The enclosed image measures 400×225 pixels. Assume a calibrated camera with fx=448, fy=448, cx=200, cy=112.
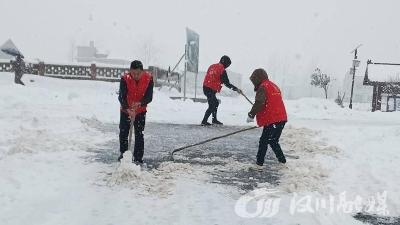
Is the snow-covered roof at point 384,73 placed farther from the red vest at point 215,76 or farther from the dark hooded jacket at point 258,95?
the dark hooded jacket at point 258,95

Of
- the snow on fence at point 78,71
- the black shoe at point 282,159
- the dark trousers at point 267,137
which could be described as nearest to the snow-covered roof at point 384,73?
the snow on fence at point 78,71

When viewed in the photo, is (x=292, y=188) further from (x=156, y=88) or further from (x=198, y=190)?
(x=156, y=88)

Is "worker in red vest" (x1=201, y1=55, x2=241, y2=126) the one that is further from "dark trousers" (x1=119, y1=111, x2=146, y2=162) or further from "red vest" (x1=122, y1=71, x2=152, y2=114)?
"red vest" (x1=122, y1=71, x2=152, y2=114)

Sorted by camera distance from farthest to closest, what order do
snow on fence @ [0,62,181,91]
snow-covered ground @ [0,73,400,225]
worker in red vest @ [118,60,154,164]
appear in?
1. snow on fence @ [0,62,181,91]
2. worker in red vest @ [118,60,154,164]
3. snow-covered ground @ [0,73,400,225]

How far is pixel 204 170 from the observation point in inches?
269

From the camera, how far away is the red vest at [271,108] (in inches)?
272

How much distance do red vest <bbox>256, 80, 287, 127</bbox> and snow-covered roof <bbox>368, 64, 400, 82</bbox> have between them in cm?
2579

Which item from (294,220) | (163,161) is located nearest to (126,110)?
(163,161)

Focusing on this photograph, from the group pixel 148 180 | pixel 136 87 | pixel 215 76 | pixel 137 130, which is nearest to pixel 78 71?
pixel 215 76

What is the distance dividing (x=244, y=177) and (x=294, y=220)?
1.97 metres

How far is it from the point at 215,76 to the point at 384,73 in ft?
74.0

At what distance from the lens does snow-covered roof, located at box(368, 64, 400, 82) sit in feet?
99.7

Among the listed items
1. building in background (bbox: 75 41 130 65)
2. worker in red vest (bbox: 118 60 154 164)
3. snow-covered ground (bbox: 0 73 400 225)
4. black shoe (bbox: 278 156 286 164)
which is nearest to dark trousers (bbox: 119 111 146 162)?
worker in red vest (bbox: 118 60 154 164)

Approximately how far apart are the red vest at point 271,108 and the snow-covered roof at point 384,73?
2579 centimetres
